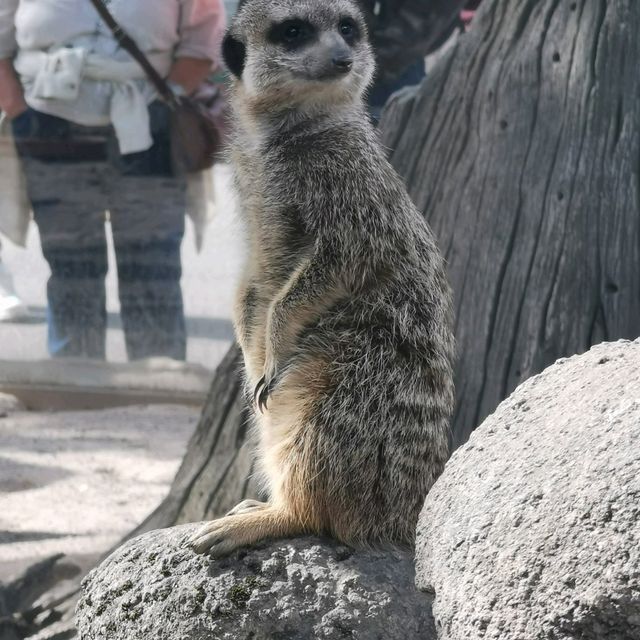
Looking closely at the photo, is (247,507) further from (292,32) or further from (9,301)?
(9,301)

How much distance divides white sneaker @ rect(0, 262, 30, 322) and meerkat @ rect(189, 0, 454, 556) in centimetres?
313

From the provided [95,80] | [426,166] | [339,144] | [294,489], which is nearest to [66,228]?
[95,80]

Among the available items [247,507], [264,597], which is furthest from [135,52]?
[264,597]

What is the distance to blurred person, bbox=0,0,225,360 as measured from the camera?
14.0 ft

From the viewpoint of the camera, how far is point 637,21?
291cm

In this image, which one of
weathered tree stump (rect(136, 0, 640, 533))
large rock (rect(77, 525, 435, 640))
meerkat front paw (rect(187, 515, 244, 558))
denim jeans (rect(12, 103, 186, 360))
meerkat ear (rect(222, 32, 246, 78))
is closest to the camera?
large rock (rect(77, 525, 435, 640))

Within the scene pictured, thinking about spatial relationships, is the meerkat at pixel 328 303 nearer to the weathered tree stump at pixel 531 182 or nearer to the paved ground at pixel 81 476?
the weathered tree stump at pixel 531 182

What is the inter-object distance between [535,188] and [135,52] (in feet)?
6.53

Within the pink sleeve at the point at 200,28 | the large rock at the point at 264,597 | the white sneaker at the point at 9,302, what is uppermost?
the pink sleeve at the point at 200,28

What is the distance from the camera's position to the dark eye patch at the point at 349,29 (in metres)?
2.22

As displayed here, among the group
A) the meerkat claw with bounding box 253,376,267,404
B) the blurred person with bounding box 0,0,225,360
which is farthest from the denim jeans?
the meerkat claw with bounding box 253,376,267,404

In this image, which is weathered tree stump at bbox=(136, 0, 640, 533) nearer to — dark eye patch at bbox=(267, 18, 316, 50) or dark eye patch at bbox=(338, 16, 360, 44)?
dark eye patch at bbox=(338, 16, 360, 44)

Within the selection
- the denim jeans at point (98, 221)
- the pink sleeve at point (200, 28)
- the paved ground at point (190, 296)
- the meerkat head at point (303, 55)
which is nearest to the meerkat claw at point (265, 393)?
the meerkat head at point (303, 55)

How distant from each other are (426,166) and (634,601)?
222 cm
